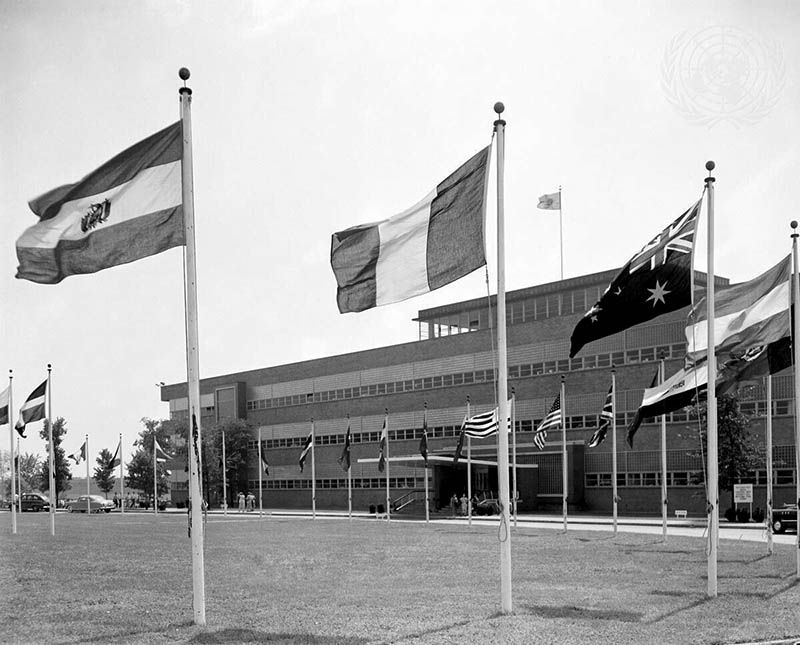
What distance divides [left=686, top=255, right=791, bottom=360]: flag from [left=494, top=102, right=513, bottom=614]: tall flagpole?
658 centimetres

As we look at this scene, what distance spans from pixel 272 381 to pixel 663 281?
81168 mm

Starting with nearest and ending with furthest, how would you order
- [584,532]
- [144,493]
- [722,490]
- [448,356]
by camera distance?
1. [584,532]
2. [722,490]
3. [448,356]
4. [144,493]

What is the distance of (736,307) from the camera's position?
2038 centimetres

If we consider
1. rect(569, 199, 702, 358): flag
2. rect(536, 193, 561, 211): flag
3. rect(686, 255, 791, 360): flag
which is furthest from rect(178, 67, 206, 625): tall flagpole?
rect(536, 193, 561, 211): flag

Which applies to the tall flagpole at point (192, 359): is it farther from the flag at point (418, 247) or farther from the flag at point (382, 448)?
the flag at point (382, 448)

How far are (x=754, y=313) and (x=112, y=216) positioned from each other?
12625mm

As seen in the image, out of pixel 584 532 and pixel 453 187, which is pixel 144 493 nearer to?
pixel 584 532

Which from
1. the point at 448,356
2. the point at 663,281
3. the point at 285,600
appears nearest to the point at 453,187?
the point at 663,281

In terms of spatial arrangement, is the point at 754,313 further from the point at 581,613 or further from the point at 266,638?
the point at 266,638

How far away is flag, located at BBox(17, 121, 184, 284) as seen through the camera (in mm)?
14430

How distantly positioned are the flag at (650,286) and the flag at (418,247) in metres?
3.31

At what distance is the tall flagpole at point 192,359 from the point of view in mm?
13852

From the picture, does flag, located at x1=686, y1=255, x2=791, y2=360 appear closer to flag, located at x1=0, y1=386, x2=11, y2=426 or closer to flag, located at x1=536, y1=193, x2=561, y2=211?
flag, located at x1=0, y1=386, x2=11, y2=426

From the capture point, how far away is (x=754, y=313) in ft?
66.4
